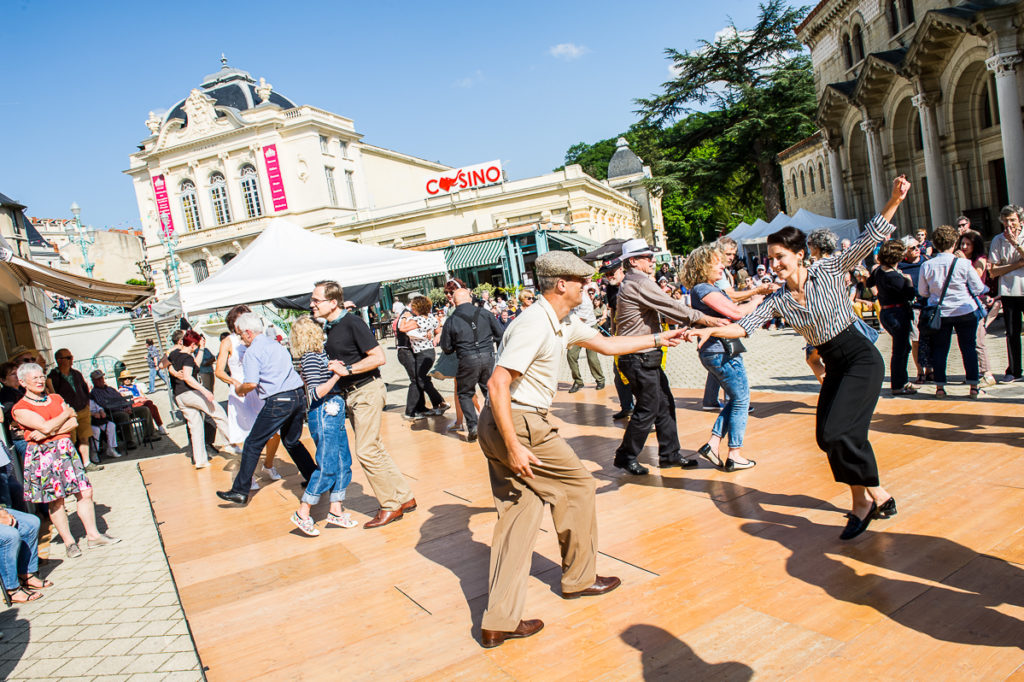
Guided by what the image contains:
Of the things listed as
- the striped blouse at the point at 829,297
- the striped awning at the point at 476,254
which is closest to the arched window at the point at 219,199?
the striped awning at the point at 476,254

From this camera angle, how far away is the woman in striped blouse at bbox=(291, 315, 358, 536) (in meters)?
5.39

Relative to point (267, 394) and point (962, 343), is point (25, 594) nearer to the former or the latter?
point (267, 394)

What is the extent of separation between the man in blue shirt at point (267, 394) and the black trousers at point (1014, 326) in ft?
23.8

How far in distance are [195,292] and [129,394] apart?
5.53 metres

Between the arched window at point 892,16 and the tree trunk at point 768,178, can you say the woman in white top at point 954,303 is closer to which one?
the arched window at point 892,16

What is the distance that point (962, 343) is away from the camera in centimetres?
705

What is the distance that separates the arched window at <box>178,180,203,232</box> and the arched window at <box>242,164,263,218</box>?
4163 millimetres

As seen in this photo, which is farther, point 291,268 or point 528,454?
point 291,268

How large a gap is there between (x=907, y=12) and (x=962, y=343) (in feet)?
60.0

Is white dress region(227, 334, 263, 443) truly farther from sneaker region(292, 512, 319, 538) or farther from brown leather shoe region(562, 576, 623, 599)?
brown leather shoe region(562, 576, 623, 599)

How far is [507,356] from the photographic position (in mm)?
3342

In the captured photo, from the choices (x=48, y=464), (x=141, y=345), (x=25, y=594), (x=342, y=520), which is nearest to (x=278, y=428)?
(x=342, y=520)

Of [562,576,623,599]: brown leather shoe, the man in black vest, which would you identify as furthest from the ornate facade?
[562,576,623,599]: brown leather shoe

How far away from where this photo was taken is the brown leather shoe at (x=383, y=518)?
5.48 m
